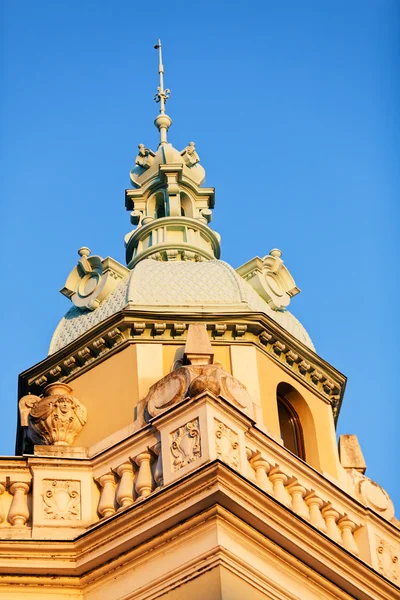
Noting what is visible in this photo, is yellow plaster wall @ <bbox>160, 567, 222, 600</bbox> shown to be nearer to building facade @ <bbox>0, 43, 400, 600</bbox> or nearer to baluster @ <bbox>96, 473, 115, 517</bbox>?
building facade @ <bbox>0, 43, 400, 600</bbox>

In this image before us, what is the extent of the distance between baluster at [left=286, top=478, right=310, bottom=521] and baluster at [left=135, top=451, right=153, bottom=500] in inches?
64.6

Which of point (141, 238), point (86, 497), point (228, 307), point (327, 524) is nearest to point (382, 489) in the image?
point (327, 524)

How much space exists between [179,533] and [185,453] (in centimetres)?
83

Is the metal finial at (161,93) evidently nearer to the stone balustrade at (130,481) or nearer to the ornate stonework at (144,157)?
the ornate stonework at (144,157)

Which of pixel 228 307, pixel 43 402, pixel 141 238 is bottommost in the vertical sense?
pixel 43 402

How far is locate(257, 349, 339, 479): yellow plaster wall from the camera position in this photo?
18.2 meters

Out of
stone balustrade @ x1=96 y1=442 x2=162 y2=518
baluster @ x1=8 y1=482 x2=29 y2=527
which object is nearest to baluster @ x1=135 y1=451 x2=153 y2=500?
stone balustrade @ x1=96 y1=442 x2=162 y2=518

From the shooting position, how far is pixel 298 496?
642 inches

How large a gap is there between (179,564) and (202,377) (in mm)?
2027

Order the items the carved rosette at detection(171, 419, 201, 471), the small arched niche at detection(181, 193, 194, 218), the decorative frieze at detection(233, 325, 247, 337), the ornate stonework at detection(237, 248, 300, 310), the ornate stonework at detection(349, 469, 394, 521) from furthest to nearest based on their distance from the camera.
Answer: the small arched niche at detection(181, 193, 194, 218) → the ornate stonework at detection(237, 248, 300, 310) → the decorative frieze at detection(233, 325, 247, 337) → the ornate stonework at detection(349, 469, 394, 521) → the carved rosette at detection(171, 419, 201, 471)

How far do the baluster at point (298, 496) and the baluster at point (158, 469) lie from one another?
160 centimetres

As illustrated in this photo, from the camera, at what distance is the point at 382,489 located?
18109 millimetres

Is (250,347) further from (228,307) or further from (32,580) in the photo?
(32,580)

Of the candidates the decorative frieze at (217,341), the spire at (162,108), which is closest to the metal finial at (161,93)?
the spire at (162,108)
